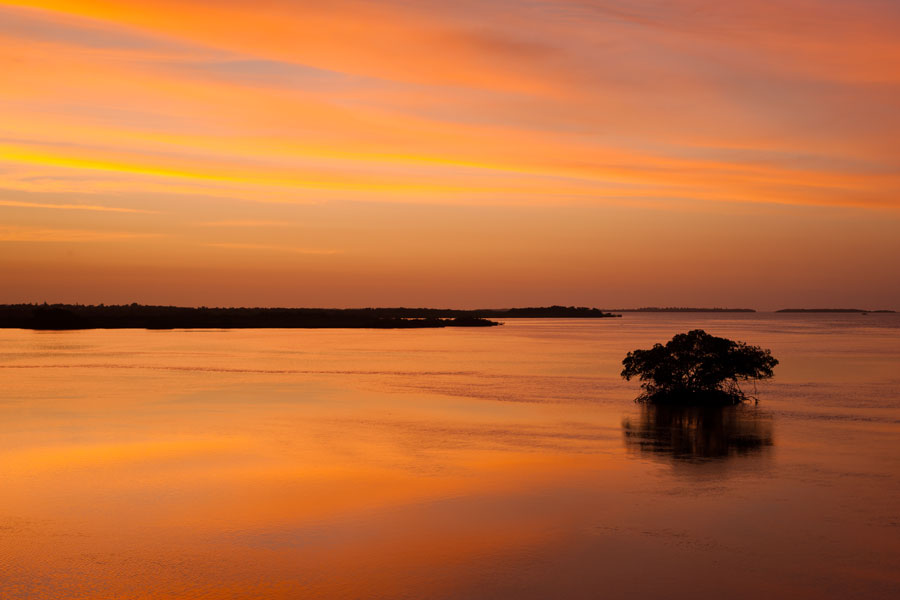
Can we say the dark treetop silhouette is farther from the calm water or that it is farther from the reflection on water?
the calm water

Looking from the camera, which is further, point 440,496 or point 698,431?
point 698,431

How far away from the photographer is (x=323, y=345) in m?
80.5

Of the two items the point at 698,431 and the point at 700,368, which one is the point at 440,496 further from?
the point at 700,368

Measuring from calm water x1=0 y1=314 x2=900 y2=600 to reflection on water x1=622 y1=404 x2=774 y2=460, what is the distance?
0.53 ft

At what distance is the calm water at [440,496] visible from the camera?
12.9 meters

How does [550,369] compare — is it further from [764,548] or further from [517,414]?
[764,548]

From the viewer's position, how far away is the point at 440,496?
17859mm

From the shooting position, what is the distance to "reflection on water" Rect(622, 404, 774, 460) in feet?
77.3

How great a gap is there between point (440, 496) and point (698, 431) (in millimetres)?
12202

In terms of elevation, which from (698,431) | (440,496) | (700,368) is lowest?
(440,496)

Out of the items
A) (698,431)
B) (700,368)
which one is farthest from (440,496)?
Result: (700,368)

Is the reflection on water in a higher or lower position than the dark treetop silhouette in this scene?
lower

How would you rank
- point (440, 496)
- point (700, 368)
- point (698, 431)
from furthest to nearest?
point (700, 368), point (698, 431), point (440, 496)

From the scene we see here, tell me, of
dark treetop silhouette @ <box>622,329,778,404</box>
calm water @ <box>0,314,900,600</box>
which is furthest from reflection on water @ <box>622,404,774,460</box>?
dark treetop silhouette @ <box>622,329,778,404</box>
